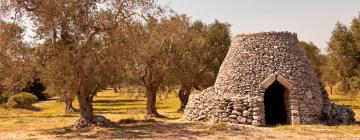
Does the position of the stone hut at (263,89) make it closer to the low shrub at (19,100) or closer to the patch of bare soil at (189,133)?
the patch of bare soil at (189,133)

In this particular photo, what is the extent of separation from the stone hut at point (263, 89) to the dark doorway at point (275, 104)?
6cm

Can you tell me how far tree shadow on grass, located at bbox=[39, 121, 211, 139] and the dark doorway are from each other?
5.49 m

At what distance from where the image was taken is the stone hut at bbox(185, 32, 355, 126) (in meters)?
21.6

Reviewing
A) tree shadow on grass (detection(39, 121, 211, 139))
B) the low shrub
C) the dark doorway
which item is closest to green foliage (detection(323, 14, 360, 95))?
the dark doorway

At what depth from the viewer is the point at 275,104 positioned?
2528 cm

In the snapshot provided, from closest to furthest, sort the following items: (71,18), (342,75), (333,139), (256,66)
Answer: (333,139) < (71,18) < (256,66) < (342,75)

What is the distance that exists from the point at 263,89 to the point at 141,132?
6.92m

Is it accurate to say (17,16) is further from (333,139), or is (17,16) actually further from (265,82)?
(333,139)

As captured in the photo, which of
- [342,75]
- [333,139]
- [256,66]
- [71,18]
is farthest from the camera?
[342,75]

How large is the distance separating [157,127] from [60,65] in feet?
19.8

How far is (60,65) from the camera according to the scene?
865 inches

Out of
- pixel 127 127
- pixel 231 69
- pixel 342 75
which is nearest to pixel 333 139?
pixel 231 69

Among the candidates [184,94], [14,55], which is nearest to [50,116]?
[184,94]

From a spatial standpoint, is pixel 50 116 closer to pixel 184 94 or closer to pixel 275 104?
pixel 184 94
